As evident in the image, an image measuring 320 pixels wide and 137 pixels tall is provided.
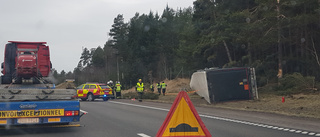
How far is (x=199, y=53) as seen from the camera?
46.0 meters

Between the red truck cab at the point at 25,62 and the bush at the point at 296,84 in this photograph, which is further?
the bush at the point at 296,84

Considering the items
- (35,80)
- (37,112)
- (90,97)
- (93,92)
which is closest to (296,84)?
(93,92)

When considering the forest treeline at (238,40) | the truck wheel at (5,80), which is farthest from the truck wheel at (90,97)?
the truck wheel at (5,80)

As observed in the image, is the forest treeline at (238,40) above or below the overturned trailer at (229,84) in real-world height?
above

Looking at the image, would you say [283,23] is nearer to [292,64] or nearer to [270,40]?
[270,40]

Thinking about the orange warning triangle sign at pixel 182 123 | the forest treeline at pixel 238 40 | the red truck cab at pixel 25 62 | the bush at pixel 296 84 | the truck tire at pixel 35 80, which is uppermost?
the forest treeline at pixel 238 40

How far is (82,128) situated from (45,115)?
1725 millimetres

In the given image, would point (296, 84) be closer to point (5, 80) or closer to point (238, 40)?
point (238, 40)

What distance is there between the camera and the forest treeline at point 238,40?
2864cm

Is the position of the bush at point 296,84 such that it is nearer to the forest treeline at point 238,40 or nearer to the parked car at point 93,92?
the forest treeline at point 238,40

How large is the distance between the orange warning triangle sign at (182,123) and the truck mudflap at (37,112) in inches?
174

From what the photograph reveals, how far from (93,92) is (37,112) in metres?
20.7

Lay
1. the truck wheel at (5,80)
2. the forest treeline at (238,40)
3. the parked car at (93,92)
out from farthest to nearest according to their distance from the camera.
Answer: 1. the parked car at (93,92)
2. the forest treeline at (238,40)
3. the truck wheel at (5,80)

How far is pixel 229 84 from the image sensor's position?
22.0 m
